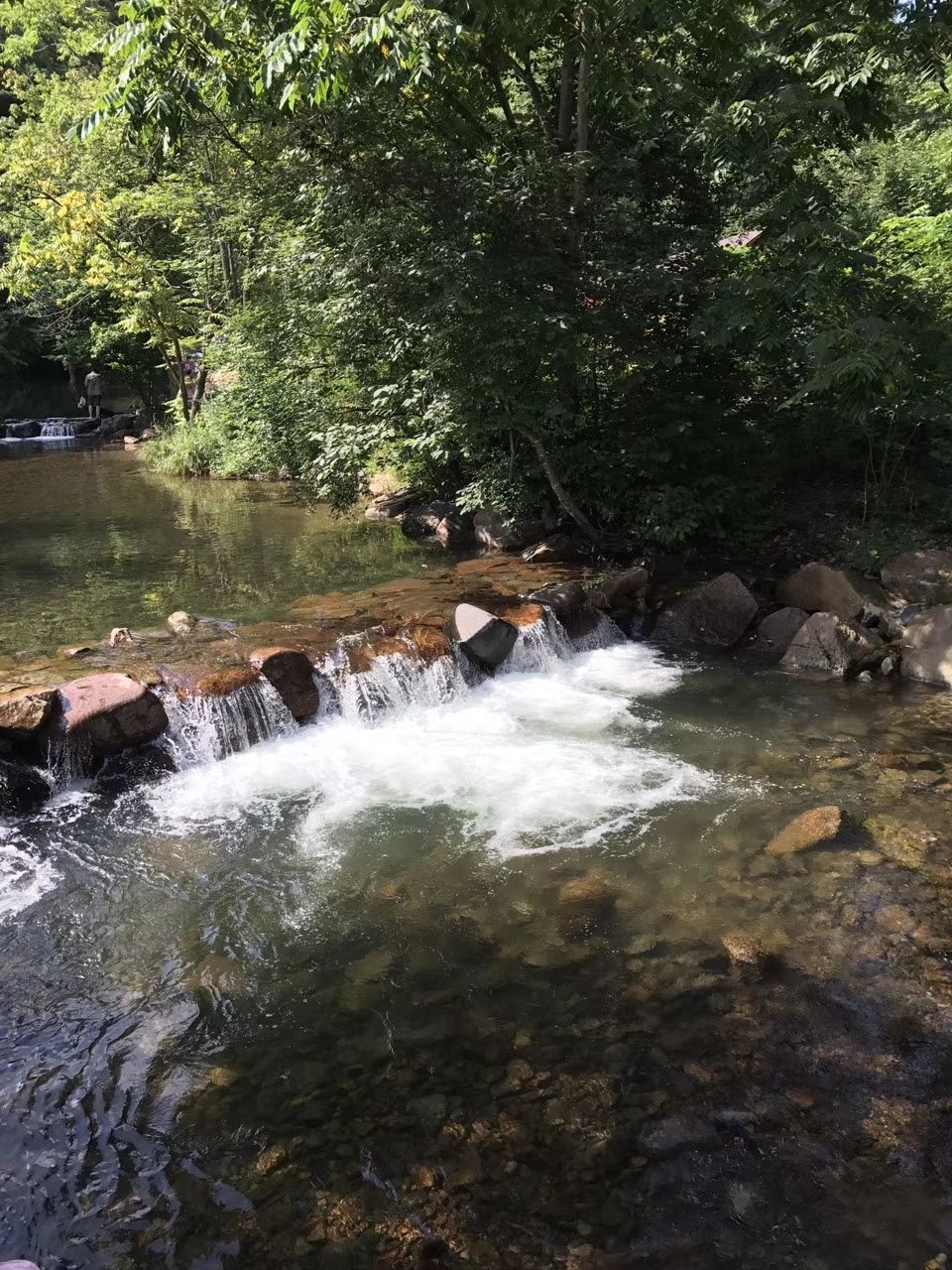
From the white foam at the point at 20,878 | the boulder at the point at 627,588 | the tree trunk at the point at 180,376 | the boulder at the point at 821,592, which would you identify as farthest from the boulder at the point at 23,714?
the tree trunk at the point at 180,376

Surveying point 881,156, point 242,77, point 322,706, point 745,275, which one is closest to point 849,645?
point 745,275

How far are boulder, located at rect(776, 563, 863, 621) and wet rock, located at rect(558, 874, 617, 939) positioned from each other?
5.10 metres

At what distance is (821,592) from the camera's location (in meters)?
9.11

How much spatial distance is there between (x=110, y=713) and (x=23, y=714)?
56 centimetres

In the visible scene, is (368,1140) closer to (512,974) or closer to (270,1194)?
(270,1194)

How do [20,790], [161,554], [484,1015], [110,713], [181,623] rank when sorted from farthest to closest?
1. [161,554]
2. [181,623]
3. [110,713]
4. [20,790]
5. [484,1015]

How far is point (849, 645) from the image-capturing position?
8.23m

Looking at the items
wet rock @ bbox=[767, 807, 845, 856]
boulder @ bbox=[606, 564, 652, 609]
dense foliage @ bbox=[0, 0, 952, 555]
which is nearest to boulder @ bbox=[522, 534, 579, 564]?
dense foliage @ bbox=[0, 0, 952, 555]

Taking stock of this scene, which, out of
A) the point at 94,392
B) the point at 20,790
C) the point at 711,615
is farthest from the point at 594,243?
the point at 94,392

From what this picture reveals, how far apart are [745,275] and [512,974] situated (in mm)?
7404

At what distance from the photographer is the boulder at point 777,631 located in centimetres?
890

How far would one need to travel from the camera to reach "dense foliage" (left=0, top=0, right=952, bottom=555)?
7738mm

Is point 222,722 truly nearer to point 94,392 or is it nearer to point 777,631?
point 777,631

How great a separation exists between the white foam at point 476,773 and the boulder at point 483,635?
387 millimetres
